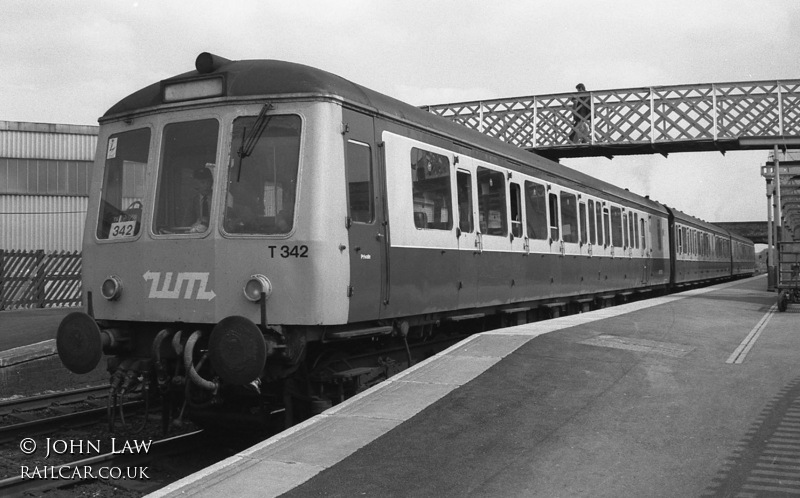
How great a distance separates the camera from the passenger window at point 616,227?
17.2 meters

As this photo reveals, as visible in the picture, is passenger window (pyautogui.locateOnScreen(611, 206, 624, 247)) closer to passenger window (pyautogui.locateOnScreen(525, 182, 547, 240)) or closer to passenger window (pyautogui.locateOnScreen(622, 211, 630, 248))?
passenger window (pyautogui.locateOnScreen(622, 211, 630, 248))

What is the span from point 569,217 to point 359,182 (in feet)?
24.2

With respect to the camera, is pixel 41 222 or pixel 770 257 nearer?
pixel 770 257

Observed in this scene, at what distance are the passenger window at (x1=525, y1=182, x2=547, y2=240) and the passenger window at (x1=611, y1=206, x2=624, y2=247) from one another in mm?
5315

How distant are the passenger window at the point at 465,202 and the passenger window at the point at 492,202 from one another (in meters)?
0.31

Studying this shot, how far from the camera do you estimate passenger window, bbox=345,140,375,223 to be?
704cm

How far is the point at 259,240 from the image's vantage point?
6.71m

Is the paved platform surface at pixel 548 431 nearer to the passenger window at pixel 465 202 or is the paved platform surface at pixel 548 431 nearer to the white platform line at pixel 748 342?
the white platform line at pixel 748 342

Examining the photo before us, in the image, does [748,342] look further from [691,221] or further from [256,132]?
[691,221]

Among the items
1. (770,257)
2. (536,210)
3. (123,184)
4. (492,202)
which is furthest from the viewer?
(770,257)

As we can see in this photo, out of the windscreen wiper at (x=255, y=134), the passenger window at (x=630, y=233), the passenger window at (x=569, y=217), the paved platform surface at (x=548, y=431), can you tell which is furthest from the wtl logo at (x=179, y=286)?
the passenger window at (x=630, y=233)

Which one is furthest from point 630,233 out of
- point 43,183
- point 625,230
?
point 43,183

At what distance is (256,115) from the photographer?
6883 mm

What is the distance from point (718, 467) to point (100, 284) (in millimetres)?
5671
